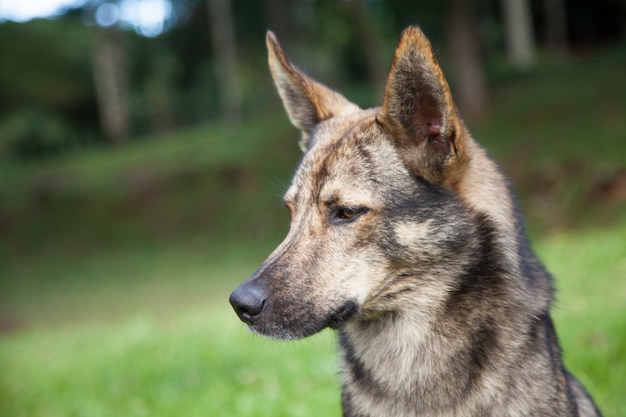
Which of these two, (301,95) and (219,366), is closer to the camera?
(301,95)

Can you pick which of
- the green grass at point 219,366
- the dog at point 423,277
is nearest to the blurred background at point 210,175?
the green grass at point 219,366

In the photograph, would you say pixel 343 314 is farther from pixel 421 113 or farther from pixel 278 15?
pixel 278 15

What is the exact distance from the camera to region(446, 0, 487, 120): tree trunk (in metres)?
22.6

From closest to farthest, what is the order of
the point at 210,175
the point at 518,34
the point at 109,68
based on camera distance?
the point at 210,175
the point at 518,34
the point at 109,68

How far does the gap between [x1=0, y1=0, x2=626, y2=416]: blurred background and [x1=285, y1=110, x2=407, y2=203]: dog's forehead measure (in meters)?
0.56

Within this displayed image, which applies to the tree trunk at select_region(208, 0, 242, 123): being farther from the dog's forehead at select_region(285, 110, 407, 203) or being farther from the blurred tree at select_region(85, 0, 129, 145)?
the dog's forehead at select_region(285, 110, 407, 203)

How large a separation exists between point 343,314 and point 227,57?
106 ft

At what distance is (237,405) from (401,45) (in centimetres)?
325

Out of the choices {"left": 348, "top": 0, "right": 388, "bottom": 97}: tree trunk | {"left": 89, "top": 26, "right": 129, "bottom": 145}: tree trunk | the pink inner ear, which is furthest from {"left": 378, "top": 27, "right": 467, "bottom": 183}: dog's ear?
{"left": 89, "top": 26, "right": 129, "bottom": 145}: tree trunk

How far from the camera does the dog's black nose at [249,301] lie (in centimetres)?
319

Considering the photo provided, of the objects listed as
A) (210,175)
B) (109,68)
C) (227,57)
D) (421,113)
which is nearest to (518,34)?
(227,57)

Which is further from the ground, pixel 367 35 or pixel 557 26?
pixel 367 35

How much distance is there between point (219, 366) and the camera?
6711 mm

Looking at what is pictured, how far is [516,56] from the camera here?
30688 millimetres
